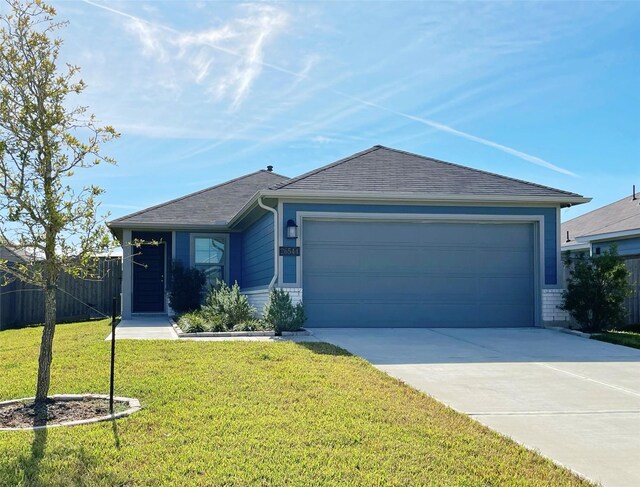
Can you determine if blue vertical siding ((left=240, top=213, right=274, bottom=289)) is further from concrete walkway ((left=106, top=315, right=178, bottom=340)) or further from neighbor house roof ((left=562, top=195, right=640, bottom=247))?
neighbor house roof ((left=562, top=195, right=640, bottom=247))

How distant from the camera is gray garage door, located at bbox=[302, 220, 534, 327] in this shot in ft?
40.7

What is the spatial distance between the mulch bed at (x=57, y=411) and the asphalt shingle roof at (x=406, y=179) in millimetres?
6847

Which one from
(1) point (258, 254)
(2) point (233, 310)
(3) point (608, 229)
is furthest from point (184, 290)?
(3) point (608, 229)

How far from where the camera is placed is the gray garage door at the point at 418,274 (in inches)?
488

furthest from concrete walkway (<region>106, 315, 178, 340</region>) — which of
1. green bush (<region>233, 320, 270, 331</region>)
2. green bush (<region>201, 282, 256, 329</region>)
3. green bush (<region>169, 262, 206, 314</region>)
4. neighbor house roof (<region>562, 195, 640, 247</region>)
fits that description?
neighbor house roof (<region>562, 195, 640, 247</region>)

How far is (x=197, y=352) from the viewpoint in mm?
8688

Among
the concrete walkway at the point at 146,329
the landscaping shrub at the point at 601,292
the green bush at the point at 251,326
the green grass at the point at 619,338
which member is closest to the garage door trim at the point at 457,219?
the landscaping shrub at the point at 601,292

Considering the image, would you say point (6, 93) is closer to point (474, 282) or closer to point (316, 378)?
point (316, 378)

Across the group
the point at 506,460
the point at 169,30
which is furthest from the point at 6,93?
the point at 169,30

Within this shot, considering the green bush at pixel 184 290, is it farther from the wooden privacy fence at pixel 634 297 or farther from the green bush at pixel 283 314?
the wooden privacy fence at pixel 634 297

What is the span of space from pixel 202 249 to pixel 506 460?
13.7 metres

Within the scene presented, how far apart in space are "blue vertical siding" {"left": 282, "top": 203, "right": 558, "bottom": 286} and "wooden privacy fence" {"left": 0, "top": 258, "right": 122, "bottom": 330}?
5874mm

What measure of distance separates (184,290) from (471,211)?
7.61 metres

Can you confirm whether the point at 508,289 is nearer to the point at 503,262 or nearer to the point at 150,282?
the point at 503,262
